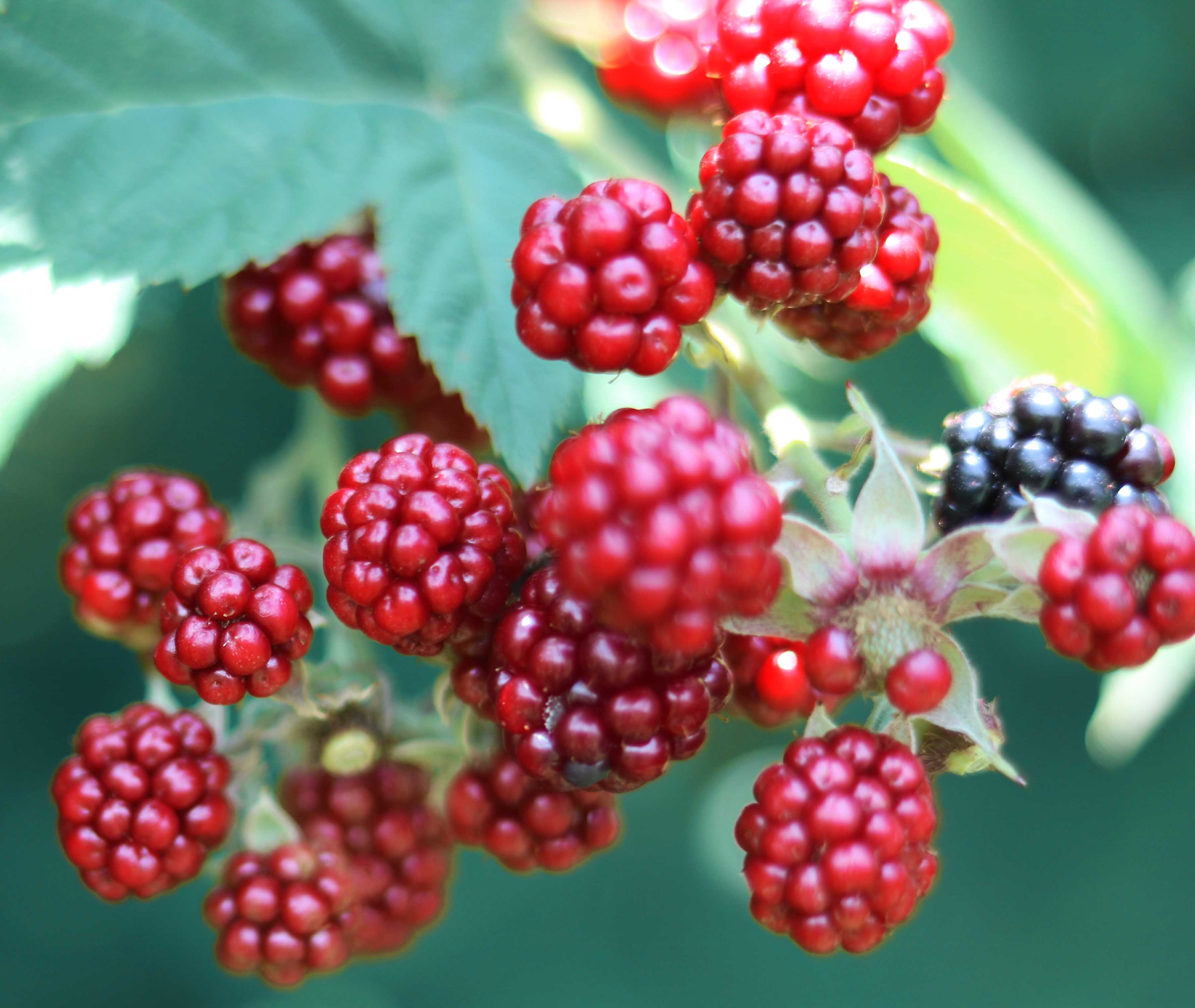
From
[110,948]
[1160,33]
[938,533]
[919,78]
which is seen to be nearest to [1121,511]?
[938,533]

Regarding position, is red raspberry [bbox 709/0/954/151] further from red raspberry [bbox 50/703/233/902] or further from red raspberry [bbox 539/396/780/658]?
red raspberry [bbox 50/703/233/902]

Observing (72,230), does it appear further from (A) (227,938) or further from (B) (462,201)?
(A) (227,938)

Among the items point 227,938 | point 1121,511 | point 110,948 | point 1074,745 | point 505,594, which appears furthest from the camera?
point 1074,745

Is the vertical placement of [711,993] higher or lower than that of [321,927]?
lower

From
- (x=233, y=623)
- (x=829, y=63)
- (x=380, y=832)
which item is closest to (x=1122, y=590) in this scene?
(x=829, y=63)

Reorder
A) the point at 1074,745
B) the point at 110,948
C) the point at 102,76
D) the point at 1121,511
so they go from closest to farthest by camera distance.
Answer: the point at 1121,511, the point at 102,76, the point at 110,948, the point at 1074,745

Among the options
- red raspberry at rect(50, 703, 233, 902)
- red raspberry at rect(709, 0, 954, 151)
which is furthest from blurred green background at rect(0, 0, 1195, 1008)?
red raspberry at rect(709, 0, 954, 151)
